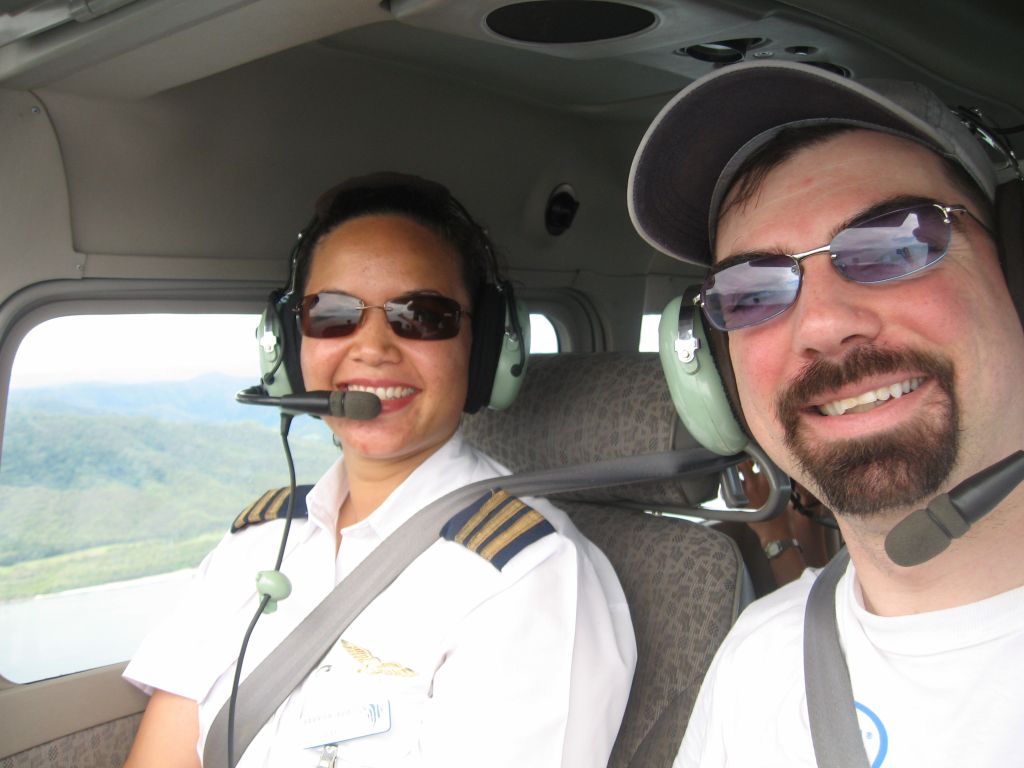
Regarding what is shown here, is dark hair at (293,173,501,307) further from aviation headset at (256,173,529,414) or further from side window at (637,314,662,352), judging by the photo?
side window at (637,314,662,352)

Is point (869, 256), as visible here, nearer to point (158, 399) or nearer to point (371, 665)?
point (371, 665)

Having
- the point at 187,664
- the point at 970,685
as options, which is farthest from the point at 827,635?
the point at 187,664

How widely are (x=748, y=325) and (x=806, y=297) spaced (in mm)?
93

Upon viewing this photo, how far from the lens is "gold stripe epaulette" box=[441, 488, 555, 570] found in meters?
1.48

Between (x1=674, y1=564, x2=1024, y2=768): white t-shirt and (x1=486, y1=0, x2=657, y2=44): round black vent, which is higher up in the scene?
(x1=486, y1=0, x2=657, y2=44): round black vent

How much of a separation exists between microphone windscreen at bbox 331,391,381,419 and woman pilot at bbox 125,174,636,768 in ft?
0.22

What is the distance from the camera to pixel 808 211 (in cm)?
115

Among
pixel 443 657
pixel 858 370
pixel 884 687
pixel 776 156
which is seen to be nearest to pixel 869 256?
pixel 858 370

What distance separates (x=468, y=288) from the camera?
177 cm

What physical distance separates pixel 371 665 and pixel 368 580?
0.15 metres

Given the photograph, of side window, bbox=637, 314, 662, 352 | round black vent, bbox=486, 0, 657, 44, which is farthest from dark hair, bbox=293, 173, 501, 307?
side window, bbox=637, 314, 662, 352

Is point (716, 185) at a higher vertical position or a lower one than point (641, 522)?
higher

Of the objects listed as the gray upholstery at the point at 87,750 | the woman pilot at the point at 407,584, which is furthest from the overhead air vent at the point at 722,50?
the gray upholstery at the point at 87,750

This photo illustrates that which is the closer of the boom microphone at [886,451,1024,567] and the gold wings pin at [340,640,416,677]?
the boom microphone at [886,451,1024,567]
